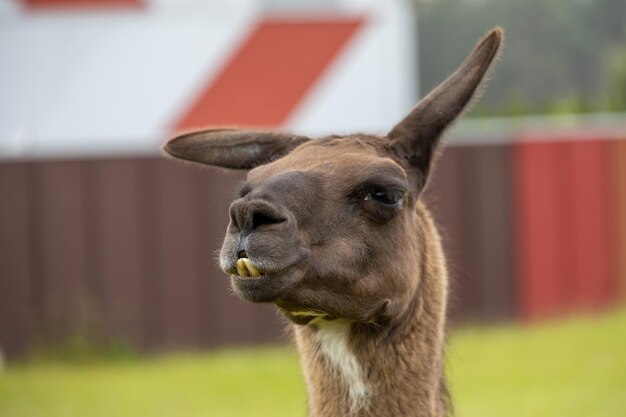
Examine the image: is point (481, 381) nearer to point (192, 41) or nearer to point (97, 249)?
point (97, 249)

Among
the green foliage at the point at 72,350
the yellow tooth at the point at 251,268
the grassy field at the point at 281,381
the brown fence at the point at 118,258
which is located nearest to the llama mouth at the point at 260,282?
the yellow tooth at the point at 251,268

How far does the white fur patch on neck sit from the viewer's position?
201 inches

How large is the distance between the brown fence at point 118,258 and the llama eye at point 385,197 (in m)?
8.29

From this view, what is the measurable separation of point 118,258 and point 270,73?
10.5 feet

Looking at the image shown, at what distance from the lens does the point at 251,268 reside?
15.3 feet

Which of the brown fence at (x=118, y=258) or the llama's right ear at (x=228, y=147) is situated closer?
the llama's right ear at (x=228, y=147)

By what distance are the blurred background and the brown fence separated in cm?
2

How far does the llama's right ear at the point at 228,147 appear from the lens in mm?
5773

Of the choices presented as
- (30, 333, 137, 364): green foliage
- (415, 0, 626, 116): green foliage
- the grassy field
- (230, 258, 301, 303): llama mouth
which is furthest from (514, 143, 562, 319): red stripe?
(230, 258, 301, 303): llama mouth

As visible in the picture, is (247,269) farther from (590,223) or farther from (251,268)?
(590,223)

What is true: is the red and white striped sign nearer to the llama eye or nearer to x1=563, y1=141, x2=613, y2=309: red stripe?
x1=563, y1=141, x2=613, y2=309: red stripe

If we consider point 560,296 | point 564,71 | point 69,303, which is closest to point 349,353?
point 69,303

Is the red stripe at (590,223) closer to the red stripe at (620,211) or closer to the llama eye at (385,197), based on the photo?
the red stripe at (620,211)

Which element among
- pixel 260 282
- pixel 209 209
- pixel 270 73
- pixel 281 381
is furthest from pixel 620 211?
pixel 260 282
